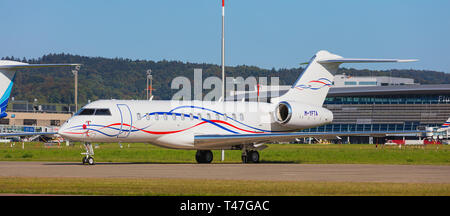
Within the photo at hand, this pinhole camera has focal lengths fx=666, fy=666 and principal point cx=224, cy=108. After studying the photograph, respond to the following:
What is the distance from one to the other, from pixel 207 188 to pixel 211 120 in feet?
52.0

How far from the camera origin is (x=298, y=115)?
35156 millimetres

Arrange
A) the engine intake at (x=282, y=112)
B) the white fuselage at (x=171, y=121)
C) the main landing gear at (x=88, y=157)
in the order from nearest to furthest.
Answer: the main landing gear at (x=88, y=157) → the white fuselage at (x=171, y=121) → the engine intake at (x=282, y=112)

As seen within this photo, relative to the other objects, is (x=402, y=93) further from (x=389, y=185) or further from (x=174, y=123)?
(x=389, y=185)

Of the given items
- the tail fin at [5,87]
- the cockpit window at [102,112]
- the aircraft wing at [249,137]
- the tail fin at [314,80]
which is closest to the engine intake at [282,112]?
the tail fin at [314,80]

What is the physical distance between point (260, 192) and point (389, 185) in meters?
4.22

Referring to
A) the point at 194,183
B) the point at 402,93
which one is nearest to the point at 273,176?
the point at 194,183

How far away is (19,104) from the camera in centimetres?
14950

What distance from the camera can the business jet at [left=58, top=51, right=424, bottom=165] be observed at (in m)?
30.3

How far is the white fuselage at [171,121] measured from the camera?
3003cm

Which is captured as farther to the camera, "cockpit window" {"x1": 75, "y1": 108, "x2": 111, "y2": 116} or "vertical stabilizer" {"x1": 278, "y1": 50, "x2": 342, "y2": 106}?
"vertical stabilizer" {"x1": 278, "y1": 50, "x2": 342, "y2": 106}

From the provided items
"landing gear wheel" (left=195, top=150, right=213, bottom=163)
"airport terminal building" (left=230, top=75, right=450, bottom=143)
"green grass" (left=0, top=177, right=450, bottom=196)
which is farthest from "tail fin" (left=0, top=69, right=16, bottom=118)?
"airport terminal building" (left=230, top=75, right=450, bottom=143)

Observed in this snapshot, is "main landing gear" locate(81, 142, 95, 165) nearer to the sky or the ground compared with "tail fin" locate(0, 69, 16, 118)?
nearer to the ground

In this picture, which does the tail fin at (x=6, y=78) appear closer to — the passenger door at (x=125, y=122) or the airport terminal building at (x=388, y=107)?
the passenger door at (x=125, y=122)

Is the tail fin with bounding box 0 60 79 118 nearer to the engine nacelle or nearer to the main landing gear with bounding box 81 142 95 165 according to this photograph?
the main landing gear with bounding box 81 142 95 165
